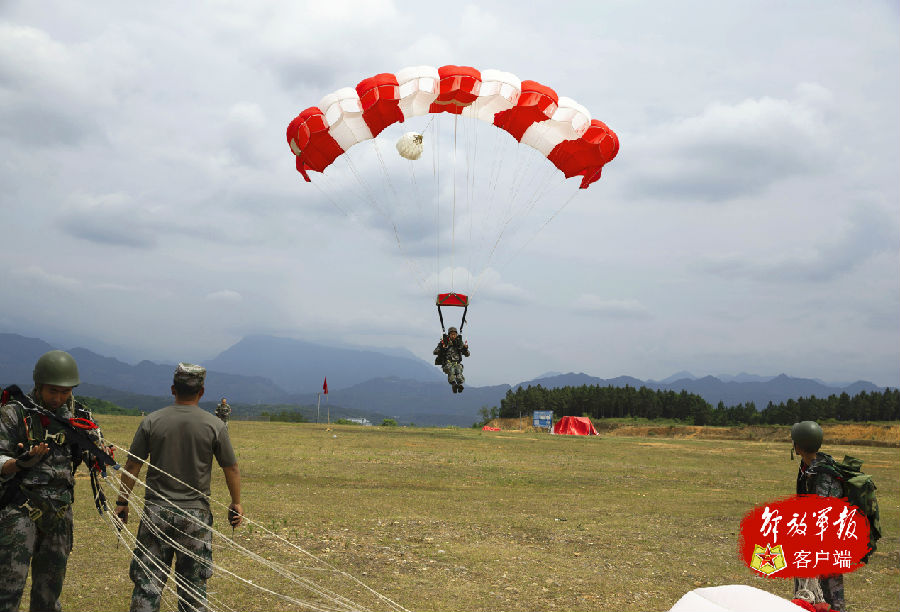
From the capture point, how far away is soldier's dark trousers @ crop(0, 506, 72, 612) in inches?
165

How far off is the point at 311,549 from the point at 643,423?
66271 mm

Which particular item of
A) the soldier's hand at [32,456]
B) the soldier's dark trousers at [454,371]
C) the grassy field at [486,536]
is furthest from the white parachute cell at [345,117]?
the soldier's hand at [32,456]

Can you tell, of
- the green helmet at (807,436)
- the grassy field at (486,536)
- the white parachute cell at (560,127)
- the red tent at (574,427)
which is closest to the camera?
the green helmet at (807,436)

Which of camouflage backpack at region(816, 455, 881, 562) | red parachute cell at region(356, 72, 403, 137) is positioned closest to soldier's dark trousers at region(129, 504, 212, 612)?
camouflage backpack at region(816, 455, 881, 562)

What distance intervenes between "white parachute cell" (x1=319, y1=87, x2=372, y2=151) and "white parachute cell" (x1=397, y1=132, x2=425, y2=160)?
1.21m

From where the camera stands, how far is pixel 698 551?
31.3ft

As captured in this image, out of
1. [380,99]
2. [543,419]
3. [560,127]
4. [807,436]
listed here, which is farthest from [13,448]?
[543,419]

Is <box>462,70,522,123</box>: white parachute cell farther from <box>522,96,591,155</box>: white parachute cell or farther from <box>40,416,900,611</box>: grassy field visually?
<box>40,416,900,611</box>: grassy field

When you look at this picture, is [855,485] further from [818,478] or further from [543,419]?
[543,419]

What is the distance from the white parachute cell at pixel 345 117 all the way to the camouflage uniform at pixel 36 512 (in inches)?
398

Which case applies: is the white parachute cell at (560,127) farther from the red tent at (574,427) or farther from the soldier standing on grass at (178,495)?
the red tent at (574,427)

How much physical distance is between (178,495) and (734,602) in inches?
151

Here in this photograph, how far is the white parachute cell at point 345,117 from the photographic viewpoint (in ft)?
43.9

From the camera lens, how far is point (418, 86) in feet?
42.3
